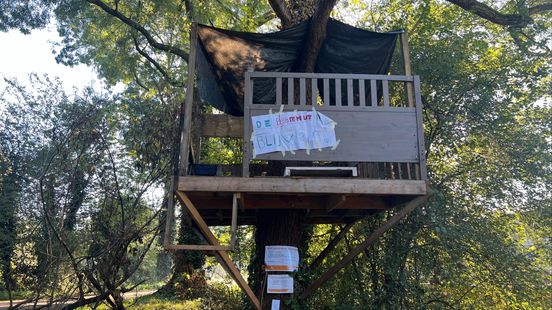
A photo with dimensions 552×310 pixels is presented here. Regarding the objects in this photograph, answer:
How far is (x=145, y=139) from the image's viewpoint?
577cm

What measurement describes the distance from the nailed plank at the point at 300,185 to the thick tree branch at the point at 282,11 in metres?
3.62

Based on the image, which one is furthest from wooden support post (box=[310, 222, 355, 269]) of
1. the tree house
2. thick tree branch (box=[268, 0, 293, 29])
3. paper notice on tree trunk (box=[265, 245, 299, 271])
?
thick tree branch (box=[268, 0, 293, 29])

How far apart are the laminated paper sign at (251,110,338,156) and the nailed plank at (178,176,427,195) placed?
12.8 inches

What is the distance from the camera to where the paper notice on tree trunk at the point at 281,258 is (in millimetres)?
5363

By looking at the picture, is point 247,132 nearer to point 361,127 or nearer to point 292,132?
point 292,132

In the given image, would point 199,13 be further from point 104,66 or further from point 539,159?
point 539,159

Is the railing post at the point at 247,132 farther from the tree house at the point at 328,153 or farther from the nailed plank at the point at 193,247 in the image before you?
the nailed plank at the point at 193,247

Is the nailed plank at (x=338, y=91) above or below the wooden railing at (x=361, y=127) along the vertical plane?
above

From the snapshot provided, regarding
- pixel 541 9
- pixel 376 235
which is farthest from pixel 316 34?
pixel 541 9

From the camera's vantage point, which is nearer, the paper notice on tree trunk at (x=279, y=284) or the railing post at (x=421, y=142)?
the railing post at (x=421, y=142)

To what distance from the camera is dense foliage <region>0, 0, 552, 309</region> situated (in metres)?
5.54

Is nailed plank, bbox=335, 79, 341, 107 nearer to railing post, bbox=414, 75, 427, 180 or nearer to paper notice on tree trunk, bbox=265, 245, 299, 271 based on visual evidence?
railing post, bbox=414, 75, 427, 180

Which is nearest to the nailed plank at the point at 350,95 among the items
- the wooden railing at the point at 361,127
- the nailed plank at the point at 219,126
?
the wooden railing at the point at 361,127

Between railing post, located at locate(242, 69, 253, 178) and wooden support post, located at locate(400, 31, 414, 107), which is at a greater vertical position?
wooden support post, located at locate(400, 31, 414, 107)
